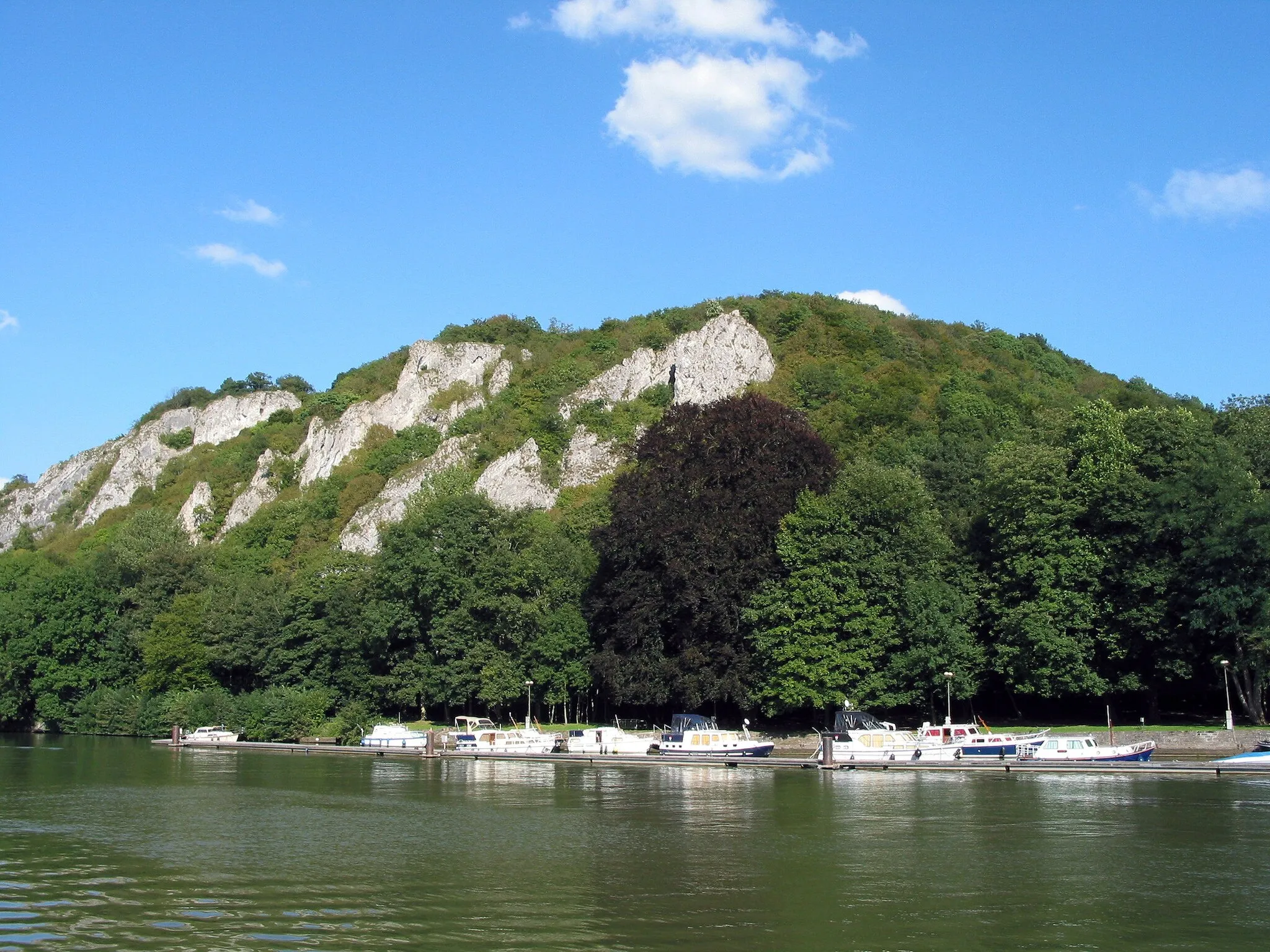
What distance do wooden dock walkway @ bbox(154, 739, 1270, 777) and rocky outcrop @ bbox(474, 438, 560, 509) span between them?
45.0 metres

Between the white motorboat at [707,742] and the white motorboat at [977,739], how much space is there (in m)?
7.91

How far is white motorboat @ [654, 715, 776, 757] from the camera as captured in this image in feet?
177

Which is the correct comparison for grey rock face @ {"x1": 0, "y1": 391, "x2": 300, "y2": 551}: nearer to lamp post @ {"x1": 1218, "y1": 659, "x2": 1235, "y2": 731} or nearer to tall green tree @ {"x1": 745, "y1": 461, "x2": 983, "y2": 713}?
tall green tree @ {"x1": 745, "y1": 461, "x2": 983, "y2": 713}

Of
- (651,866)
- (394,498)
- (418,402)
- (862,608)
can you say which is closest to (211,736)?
(862,608)

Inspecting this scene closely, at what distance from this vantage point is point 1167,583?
51438 millimetres

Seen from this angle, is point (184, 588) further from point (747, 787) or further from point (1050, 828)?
point (1050, 828)

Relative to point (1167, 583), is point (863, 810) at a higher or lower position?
lower

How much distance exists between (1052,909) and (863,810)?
46.3 ft

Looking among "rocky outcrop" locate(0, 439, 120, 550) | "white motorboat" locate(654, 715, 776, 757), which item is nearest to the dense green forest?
"white motorboat" locate(654, 715, 776, 757)

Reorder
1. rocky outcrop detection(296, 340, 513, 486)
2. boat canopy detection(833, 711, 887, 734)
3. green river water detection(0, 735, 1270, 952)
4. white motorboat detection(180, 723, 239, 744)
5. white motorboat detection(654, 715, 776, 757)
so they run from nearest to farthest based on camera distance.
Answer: green river water detection(0, 735, 1270, 952)
boat canopy detection(833, 711, 887, 734)
white motorboat detection(654, 715, 776, 757)
white motorboat detection(180, 723, 239, 744)
rocky outcrop detection(296, 340, 513, 486)

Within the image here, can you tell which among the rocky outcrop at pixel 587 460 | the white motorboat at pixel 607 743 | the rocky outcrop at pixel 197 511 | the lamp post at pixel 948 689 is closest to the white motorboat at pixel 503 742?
the white motorboat at pixel 607 743

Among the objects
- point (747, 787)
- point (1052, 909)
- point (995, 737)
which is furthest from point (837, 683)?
point (1052, 909)

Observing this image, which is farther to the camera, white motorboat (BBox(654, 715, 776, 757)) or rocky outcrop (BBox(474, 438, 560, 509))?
rocky outcrop (BBox(474, 438, 560, 509))

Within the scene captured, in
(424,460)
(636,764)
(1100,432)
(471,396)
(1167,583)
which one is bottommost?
(636,764)
